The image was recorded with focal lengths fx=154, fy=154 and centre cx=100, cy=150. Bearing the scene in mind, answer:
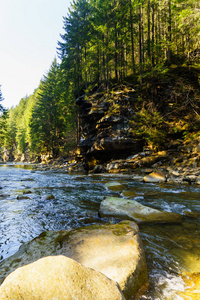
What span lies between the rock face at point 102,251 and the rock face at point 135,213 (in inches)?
45.4

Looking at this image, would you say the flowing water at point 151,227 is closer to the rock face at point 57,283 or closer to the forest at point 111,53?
the rock face at point 57,283

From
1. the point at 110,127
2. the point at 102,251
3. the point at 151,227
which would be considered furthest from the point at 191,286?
the point at 110,127

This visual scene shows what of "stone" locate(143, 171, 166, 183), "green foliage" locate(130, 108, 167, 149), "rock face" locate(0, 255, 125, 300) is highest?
"green foliage" locate(130, 108, 167, 149)

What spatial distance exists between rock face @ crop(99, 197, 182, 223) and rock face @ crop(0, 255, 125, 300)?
276 centimetres

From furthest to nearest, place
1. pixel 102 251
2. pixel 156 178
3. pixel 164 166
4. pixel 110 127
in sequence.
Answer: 1. pixel 110 127
2. pixel 164 166
3. pixel 156 178
4. pixel 102 251

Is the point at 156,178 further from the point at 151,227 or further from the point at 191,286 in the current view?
the point at 191,286

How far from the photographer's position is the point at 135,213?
13.1 ft

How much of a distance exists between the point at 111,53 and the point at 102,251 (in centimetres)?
2164

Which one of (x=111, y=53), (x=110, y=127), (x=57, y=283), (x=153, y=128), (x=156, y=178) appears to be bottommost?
(x=156, y=178)

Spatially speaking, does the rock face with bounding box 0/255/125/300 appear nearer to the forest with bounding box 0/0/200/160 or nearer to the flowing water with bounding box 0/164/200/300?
the flowing water with bounding box 0/164/200/300

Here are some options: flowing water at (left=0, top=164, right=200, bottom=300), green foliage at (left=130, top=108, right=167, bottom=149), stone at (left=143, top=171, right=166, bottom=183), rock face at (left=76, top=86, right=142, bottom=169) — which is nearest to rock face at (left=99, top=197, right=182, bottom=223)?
flowing water at (left=0, top=164, right=200, bottom=300)

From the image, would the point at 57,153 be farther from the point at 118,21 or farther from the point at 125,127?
the point at 118,21

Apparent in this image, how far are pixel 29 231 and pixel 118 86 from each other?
17.4 metres

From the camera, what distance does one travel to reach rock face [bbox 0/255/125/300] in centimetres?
106
